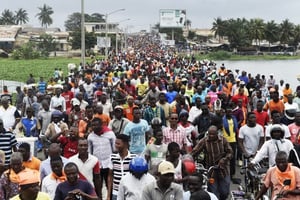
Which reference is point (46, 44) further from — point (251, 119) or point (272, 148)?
point (272, 148)

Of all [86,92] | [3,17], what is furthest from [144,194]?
[3,17]

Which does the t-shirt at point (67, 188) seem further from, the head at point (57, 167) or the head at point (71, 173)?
the head at point (57, 167)

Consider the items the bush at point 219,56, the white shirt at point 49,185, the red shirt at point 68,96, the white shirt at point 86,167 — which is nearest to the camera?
the white shirt at point 49,185

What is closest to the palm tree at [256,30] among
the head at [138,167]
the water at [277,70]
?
the water at [277,70]

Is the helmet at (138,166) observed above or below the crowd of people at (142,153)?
above

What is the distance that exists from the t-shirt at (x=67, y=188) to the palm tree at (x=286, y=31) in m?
131

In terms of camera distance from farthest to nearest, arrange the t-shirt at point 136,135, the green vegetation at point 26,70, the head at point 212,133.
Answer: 1. the green vegetation at point 26,70
2. the t-shirt at point 136,135
3. the head at point 212,133

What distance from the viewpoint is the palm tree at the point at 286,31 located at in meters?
134

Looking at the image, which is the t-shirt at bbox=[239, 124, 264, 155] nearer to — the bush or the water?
the water

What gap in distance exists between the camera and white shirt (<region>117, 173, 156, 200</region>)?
6629 millimetres

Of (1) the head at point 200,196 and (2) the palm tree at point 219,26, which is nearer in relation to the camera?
(1) the head at point 200,196

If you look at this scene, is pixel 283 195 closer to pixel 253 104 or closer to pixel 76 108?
pixel 76 108

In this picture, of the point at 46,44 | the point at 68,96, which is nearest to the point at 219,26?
the point at 46,44

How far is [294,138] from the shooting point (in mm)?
10570
